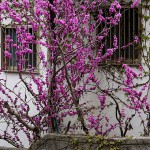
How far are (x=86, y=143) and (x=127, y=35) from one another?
4033 mm

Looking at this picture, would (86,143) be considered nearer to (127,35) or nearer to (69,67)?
(69,67)

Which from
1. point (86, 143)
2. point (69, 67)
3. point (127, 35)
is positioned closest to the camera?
point (86, 143)

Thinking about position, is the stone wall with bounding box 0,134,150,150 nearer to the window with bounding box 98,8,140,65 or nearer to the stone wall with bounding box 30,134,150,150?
the stone wall with bounding box 30,134,150,150

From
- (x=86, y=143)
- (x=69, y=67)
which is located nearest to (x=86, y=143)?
(x=86, y=143)

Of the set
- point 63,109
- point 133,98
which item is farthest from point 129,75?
point 63,109

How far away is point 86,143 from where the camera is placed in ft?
28.0

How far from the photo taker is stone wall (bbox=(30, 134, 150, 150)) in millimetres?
8172

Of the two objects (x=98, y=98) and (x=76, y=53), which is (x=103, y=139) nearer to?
(x=76, y=53)

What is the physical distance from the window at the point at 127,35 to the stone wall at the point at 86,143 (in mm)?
3399

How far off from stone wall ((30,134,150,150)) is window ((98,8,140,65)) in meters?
3.40

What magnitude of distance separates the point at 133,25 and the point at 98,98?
60.3 inches

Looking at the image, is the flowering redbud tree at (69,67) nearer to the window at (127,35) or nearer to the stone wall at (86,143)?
the window at (127,35)

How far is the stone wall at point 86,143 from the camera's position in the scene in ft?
26.8

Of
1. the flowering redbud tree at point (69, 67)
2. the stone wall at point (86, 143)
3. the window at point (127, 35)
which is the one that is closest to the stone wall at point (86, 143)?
the stone wall at point (86, 143)
